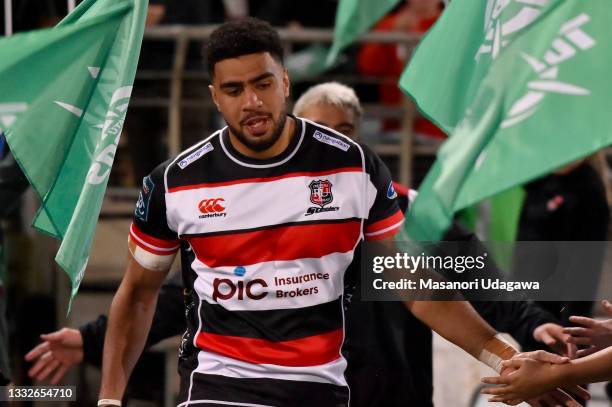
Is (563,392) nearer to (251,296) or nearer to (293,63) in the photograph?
(251,296)

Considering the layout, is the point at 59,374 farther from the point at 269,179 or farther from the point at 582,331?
the point at 582,331

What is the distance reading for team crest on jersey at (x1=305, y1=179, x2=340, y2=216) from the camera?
505 centimetres

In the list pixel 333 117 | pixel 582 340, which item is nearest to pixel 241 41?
pixel 333 117

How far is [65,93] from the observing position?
5.55 meters

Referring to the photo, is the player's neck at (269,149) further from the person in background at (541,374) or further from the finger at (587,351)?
the finger at (587,351)

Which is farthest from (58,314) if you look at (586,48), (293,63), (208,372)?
(586,48)

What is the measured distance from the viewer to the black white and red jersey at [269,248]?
4.97 metres

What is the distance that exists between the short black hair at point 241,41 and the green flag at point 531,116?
2.64ft

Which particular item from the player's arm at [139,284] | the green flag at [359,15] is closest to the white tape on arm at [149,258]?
the player's arm at [139,284]

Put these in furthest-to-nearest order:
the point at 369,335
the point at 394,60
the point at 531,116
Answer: the point at 394,60
the point at 369,335
the point at 531,116

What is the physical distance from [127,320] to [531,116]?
174 centimetres

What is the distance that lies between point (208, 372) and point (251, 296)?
325 millimetres

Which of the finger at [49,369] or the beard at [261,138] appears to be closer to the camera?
the beard at [261,138]

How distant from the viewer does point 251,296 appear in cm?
498
